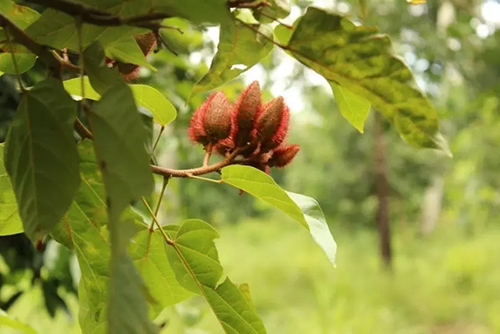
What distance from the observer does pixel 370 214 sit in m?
6.24

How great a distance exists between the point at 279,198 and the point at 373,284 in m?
4.16

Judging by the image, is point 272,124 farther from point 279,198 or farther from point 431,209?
point 431,209

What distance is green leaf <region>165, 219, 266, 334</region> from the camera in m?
0.37

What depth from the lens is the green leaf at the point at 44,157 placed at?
0.79 ft

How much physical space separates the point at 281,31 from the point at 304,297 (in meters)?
4.21

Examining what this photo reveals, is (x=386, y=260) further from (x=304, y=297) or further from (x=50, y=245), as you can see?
(x=50, y=245)

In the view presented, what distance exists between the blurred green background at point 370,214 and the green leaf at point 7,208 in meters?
0.46

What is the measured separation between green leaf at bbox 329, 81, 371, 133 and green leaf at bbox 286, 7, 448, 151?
48 mm

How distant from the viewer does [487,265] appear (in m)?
4.67

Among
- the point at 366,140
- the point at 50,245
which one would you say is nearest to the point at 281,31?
the point at 50,245

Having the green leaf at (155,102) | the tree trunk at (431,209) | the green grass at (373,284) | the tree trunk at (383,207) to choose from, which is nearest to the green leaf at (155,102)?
the green leaf at (155,102)

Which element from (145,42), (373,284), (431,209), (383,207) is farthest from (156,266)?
(431,209)

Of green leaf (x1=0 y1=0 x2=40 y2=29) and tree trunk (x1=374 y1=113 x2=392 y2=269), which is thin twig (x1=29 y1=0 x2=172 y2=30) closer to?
green leaf (x1=0 y1=0 x2=40 y2=29)

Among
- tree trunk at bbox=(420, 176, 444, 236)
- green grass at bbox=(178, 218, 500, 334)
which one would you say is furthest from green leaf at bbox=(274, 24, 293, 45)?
tree trunk at bbox=(420, 176, 444, 236)
